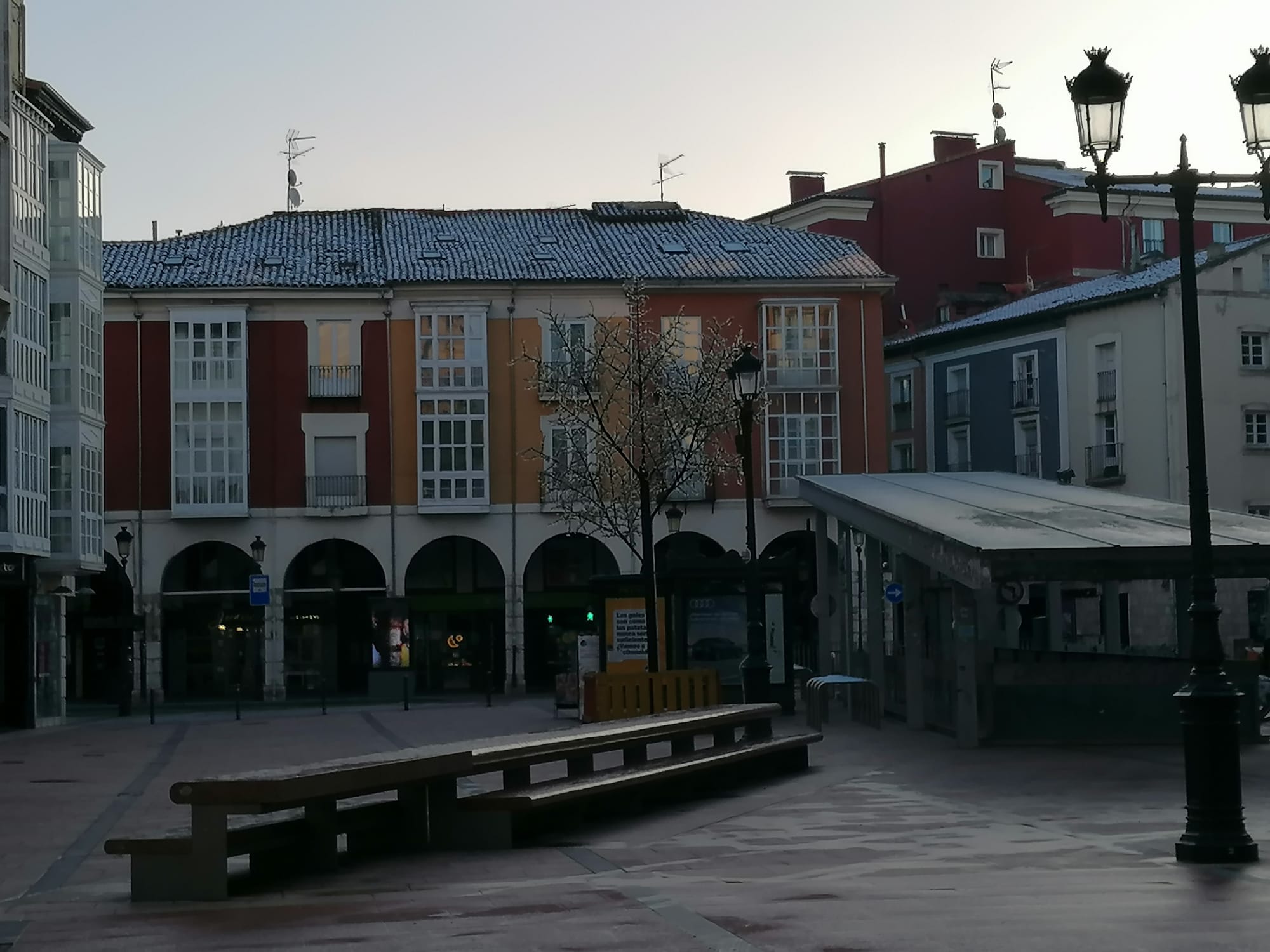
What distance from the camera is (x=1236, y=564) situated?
74.2 feet

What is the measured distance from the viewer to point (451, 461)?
55.6 m

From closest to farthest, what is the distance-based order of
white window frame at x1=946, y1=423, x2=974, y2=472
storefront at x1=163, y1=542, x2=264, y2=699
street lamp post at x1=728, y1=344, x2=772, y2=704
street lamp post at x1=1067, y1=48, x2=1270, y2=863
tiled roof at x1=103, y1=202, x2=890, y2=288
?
street lamp post at x1=1067, y1=48, x2=1270, y2=863
street lamp post at x1=728, y1=344, x2=772, y2=704
storefront at x1=163, y1=542, x2=264, y2=699
tiled roof at x1=103, y1=202, x2=890, y2=288
white window frame at x1=946, y1=423, x2=974, y2=472

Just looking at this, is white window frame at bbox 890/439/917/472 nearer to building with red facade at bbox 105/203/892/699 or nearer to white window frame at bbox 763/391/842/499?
building with red facade at bbox 105/203/892/699

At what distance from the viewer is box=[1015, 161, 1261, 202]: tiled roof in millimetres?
68062

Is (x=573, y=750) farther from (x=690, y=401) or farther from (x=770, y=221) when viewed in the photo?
(x=770, y=221)

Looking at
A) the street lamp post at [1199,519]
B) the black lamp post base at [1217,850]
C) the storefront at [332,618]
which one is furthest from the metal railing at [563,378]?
the black lamp post base at [1217,850]

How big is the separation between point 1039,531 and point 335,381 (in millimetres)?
34522

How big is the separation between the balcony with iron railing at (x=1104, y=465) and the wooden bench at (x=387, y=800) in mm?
40628

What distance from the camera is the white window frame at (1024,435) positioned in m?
60.0

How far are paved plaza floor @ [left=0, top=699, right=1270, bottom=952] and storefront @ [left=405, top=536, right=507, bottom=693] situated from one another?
3557 centimetres

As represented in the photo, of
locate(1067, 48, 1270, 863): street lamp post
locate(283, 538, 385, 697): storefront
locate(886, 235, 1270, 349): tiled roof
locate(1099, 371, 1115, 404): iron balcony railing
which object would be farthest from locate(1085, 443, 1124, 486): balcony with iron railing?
locate(1067, 48, 1270, 863): street lamp post

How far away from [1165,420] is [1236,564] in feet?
109

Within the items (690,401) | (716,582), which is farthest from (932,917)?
(690,401)

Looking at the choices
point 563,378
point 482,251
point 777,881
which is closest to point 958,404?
point 482,251
